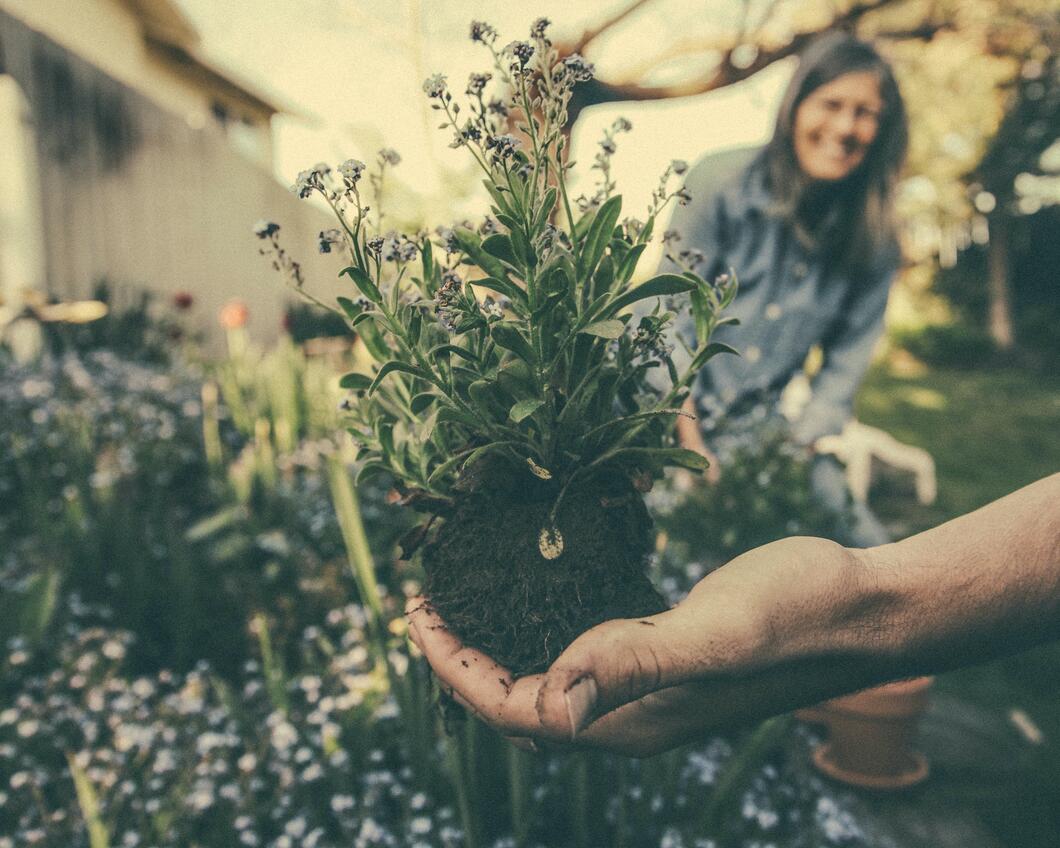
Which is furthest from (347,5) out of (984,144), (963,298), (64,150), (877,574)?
(963,298)

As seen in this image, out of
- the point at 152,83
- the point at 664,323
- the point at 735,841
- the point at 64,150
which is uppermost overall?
the point at 152,83

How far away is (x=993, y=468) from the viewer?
617 centimetres

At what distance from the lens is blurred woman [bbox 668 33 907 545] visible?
2660mm

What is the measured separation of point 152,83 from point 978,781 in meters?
13.0

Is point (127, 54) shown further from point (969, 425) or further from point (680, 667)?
point (680, 667)

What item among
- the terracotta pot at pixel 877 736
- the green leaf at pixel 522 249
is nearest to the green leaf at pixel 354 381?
the green leaf at pixel 522 249

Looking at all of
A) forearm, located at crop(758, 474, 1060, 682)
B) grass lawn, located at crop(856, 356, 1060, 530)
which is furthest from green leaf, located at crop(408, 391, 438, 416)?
grass lawn, located at crop(856, 356, 1060, 530)

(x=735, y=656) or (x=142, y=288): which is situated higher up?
(x=142, y=288)

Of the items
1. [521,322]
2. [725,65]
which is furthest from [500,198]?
[725,65]

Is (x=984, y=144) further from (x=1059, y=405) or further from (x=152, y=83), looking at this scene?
(x=152, y=83)

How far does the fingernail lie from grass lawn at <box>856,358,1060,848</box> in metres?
1.78

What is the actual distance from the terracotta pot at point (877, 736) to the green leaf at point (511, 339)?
1.49 metres

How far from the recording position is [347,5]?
7.46m

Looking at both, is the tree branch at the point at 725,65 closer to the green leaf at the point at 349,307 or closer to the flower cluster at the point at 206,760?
the flower cluster at the point at 206,760
